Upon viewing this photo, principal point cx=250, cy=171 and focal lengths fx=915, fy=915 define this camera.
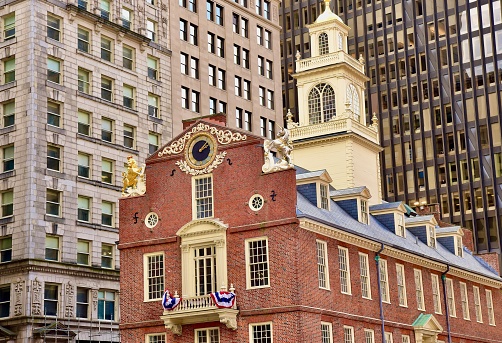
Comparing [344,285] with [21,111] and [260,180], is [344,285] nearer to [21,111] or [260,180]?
[260,180]

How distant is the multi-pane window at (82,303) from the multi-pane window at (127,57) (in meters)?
19.9

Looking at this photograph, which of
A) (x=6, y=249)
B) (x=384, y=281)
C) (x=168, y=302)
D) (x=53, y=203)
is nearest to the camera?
(x=168, y=302)

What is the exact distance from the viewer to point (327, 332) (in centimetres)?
4559

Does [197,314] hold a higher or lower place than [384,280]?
lower

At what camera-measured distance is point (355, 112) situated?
63719 millimetres

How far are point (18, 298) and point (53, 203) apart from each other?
7.60m

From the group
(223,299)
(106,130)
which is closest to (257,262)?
(223,299)

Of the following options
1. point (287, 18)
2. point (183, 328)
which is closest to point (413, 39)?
point (287, 18)

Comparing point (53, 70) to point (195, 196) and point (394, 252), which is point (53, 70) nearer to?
point (195, 196)

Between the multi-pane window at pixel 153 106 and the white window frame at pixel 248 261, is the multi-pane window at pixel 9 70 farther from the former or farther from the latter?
the white window frame at pixel 248 261

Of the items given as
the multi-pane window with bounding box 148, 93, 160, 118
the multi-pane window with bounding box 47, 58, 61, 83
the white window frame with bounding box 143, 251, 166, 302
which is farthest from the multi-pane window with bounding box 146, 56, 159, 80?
the white window frame with bounding box 143, 251, 166, 302

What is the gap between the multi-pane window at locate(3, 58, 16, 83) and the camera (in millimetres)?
69312

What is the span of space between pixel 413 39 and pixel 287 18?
21.6 meters

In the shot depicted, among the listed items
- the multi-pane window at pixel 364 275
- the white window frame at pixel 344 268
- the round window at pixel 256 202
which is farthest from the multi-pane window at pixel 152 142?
the round window at pixel 256 202
